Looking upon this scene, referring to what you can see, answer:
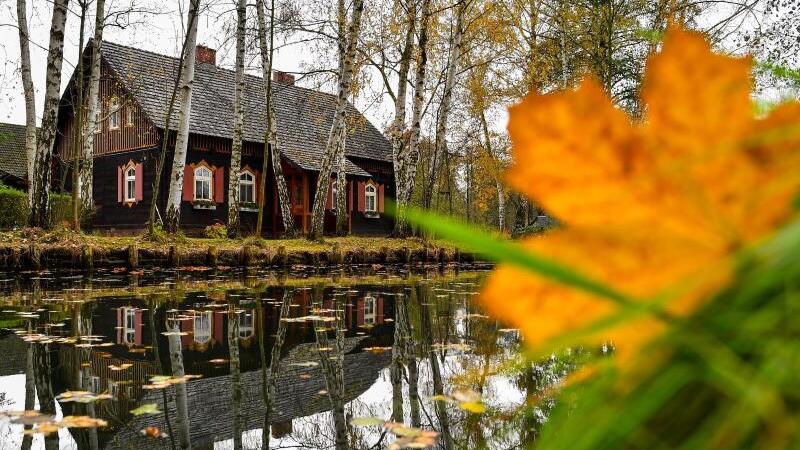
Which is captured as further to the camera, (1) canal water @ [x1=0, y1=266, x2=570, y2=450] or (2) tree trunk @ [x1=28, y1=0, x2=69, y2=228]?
(2) tree trunk @ [x1=28, y1=0, x2=69, y2=228]

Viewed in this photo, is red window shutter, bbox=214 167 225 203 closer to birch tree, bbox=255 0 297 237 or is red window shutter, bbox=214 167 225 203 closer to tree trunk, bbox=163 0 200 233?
birch tree, bbox=255 0 297 237

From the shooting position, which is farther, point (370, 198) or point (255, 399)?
point (370, 198)

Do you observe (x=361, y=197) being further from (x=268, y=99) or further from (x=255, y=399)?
(x=255, y=399)

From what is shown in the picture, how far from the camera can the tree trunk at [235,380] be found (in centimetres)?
222

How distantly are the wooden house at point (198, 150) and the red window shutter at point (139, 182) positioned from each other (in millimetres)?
31

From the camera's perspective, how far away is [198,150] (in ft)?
62.9

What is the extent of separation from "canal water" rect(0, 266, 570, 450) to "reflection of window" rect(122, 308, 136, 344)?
19mm

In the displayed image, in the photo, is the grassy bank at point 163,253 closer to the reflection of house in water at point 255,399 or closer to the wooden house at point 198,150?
the wooden house at point 198,150

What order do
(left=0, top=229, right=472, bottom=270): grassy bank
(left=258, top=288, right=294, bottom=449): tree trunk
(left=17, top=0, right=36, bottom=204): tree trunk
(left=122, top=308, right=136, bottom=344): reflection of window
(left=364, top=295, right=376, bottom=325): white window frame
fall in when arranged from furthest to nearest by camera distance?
(left=17, top=0, right=36, bottom=204): tree trunk, (left=0, top=229, right=472, bottom=270): grassy bank, (left=364, top=295, right=376, bottom=325): white window frame, (left=122, top=308, right=136, bottom=344): reflection of window, (left=258, top=288, right=294, bottom=449): tree trunk

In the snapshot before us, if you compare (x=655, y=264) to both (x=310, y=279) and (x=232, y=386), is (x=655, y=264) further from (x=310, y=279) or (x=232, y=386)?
(x=310, y=279)

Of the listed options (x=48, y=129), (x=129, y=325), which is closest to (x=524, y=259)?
(x=129, y=325)

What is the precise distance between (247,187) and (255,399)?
18.6 metres

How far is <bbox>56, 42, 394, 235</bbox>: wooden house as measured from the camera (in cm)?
1869

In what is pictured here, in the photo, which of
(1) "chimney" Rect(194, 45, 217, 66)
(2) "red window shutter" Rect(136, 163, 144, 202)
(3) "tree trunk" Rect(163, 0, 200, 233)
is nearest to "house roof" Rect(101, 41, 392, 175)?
(1) "chimney" Rect(194, 45, 217, 66)
